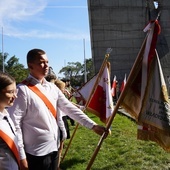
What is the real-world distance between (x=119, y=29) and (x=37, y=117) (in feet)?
76.1

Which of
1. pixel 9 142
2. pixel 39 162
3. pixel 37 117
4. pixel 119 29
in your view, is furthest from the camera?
pixel 119 29

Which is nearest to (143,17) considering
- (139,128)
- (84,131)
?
(84,131)

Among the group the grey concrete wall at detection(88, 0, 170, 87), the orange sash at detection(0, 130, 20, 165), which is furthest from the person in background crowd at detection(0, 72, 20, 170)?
the grey concrete wall at detection(88, 0, 170, 87)

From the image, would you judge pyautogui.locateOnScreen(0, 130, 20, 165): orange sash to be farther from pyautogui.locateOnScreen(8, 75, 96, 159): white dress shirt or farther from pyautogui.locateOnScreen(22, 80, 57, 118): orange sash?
pyautogui.locateOnScreen(22, 80, 57, 118): orange sash

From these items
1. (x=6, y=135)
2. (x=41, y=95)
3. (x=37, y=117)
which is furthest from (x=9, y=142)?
(x=41, y=95)

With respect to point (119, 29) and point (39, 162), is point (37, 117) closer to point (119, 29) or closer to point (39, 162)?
point (39, 162)

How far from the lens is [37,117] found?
121 inches

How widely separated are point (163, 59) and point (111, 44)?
463 centimetres

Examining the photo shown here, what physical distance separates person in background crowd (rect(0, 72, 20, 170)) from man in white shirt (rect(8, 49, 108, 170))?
528 millimetres

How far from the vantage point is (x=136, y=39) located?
1019 inches

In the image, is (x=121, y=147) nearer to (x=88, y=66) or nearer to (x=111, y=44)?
(x=111, y=44)

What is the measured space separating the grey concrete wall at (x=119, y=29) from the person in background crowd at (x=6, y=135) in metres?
22.6

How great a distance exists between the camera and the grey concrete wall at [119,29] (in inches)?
982

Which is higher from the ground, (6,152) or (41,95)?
(41,95)
